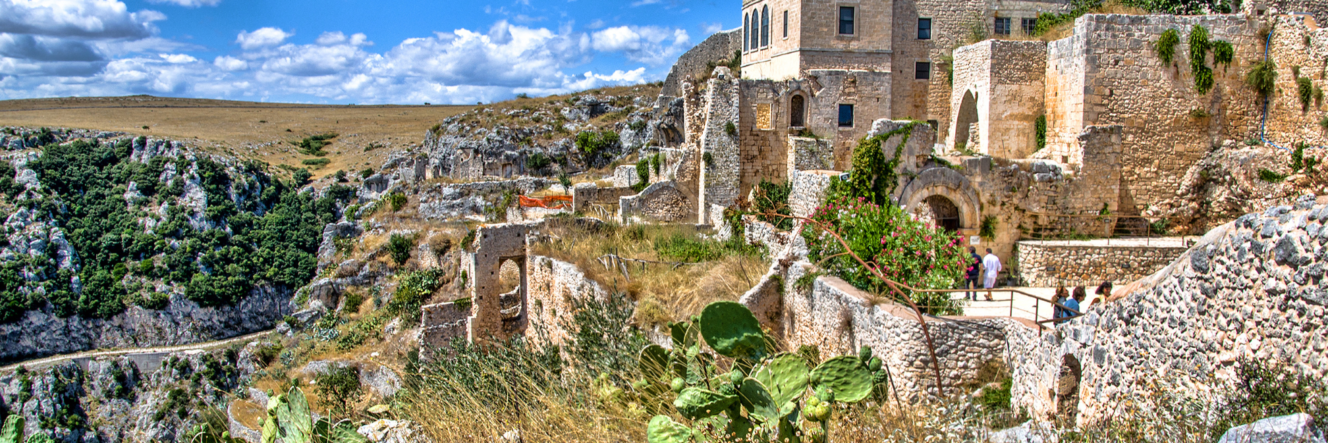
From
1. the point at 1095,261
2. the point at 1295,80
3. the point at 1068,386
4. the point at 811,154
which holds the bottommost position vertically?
the point at 1068,386

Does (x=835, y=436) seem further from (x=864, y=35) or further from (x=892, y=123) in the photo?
(x=864, y=35)

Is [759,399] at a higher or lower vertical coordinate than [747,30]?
lower

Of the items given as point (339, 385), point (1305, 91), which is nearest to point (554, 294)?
point (339, 385)

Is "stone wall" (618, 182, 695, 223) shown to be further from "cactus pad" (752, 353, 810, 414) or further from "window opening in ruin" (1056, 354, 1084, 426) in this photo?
"cactus pad" (752, 353, 810, 414)

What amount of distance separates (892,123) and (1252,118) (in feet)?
27.3

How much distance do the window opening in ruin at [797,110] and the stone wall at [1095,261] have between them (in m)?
6.56

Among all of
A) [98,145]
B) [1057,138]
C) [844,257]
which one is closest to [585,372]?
[844,257]

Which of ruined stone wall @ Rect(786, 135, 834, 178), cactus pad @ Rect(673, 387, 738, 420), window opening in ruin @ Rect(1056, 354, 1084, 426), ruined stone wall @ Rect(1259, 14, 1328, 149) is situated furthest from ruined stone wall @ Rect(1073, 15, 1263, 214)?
cactus pad @ Rect(673, 387, 738, 420)

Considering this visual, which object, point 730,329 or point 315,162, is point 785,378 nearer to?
point 730,329

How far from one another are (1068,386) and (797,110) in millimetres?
12764

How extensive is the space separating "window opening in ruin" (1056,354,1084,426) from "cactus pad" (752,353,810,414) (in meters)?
3.18

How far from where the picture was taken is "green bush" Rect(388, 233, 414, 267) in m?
31.6

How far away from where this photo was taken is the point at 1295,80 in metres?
14.8

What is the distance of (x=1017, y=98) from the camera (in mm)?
16781
